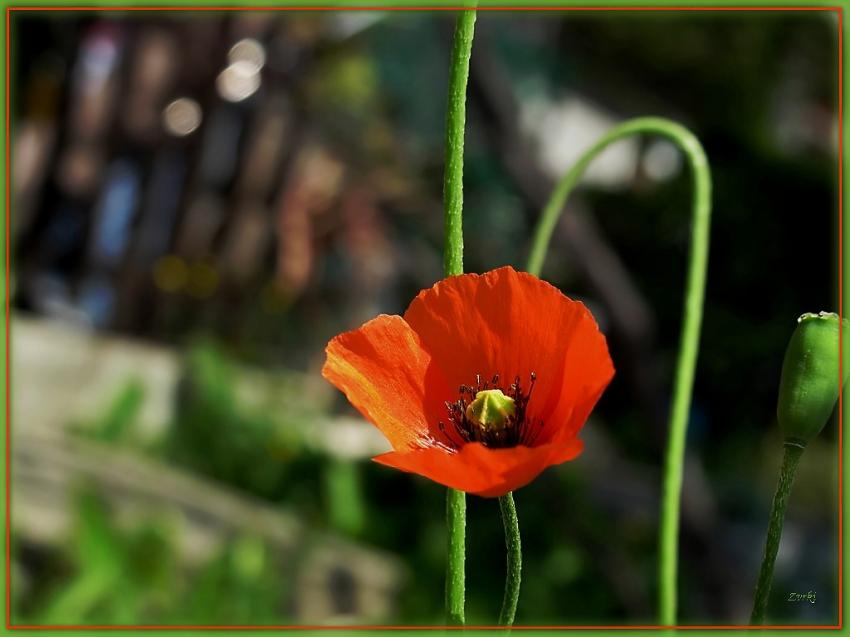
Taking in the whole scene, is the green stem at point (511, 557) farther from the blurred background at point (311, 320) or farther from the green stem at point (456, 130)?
the blurred background at point (311, 320)


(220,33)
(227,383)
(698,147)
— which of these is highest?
(220,33)

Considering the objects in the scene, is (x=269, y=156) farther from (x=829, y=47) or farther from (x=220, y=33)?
(x=829, y=47)

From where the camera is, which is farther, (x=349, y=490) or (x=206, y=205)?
(x=206, y=205)

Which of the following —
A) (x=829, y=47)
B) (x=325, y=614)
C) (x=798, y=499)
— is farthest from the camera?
(x=829, y=47)

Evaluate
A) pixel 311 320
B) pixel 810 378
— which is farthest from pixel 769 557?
pixel 311 320

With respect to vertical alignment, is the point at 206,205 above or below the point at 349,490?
above

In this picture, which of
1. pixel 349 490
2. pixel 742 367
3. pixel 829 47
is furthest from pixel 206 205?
pixel 829 47

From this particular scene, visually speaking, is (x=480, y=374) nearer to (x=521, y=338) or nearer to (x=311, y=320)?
(x=521, y=338)
